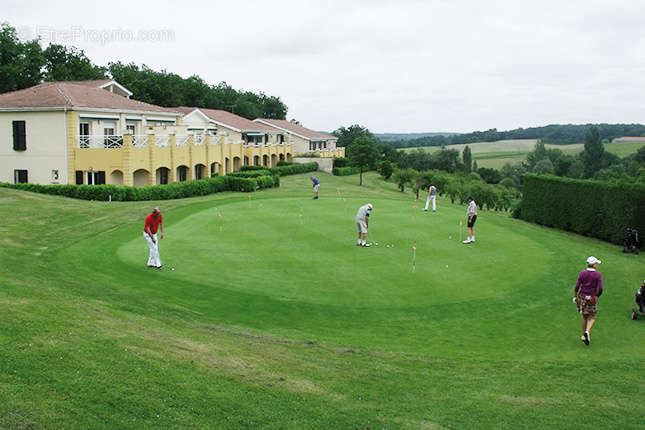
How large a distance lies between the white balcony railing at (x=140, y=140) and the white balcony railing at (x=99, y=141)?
104 cm

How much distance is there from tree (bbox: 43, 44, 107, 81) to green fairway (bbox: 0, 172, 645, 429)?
188 ft

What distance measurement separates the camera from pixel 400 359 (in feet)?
38.7

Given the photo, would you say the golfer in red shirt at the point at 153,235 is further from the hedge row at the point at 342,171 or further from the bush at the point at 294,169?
the hedge row at the point at 342,171

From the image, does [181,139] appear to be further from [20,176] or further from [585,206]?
[585,206]

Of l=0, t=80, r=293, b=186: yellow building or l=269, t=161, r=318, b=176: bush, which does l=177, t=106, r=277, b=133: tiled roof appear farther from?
l=0, t=80, r=293, b=186: yellow building

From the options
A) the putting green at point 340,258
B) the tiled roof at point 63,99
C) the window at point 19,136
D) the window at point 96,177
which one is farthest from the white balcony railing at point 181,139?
the putting green at point 340,258

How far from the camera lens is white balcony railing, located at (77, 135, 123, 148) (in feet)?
144

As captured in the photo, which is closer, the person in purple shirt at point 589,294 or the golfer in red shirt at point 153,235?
the person in purple shirt at point 589,294

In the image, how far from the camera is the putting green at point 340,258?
55.9ft

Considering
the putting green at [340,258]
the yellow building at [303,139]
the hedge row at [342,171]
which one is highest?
the yellow building at [303,139]

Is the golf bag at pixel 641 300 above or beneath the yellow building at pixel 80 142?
beneath

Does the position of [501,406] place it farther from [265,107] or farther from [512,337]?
[265,107]

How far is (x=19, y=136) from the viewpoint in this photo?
4419 centimetres

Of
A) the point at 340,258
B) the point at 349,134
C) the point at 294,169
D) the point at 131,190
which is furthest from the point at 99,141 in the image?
the point at 349,134
